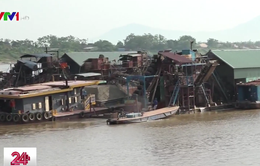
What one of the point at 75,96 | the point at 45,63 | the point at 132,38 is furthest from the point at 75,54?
the point at 132,38

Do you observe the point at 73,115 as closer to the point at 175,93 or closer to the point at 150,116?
the point at 150,116

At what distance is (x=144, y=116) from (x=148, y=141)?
206 inches

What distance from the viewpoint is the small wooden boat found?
1011 inches

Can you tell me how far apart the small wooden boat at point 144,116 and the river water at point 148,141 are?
42cm

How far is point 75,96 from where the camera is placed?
99.5 feet

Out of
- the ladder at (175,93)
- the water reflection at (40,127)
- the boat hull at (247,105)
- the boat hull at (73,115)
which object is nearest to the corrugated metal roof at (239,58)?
the boat hull at (247,105)

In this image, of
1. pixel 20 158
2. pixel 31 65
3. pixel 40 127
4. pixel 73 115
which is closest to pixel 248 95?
pixel 73 115

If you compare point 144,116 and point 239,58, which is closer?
point 144,116

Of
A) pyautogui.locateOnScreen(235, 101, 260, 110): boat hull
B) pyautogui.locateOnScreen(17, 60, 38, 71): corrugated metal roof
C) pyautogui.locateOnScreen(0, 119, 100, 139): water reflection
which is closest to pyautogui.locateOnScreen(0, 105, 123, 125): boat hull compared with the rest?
pyautogui.locateOnScreen(0, 119, 100, 139): water reflection

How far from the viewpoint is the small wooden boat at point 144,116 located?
25672 millimetres

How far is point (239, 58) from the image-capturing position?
35344 millimetres

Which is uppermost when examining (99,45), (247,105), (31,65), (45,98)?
(99,45)

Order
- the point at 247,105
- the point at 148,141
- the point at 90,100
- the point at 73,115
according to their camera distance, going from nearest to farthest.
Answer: the point at 148,141 < the point at 73,115 < the point at 90,100 < the point at 247,105

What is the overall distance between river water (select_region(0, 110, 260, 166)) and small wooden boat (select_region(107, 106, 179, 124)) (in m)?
0.42
